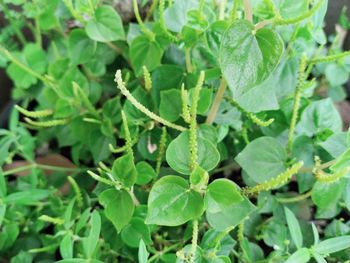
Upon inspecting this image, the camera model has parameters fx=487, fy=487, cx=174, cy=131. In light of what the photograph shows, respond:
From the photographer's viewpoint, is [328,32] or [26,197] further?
[328,32]

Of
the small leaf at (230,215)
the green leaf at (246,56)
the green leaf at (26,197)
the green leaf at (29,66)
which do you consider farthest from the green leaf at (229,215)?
the green leaf at (29,66)

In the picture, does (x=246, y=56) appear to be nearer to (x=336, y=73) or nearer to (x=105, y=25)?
(x=105, y=25)

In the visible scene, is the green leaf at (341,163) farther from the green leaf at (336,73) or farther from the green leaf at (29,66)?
the green leaf at (29,66)

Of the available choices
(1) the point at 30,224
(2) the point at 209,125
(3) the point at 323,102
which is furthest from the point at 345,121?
(1) the point at 30,224

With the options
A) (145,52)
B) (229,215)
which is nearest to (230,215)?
(229,215)

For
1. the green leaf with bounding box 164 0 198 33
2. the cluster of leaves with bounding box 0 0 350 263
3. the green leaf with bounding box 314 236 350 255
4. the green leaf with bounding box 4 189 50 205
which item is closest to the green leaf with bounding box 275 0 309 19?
the cluster of leaves with bounding box 0 0 350 263
